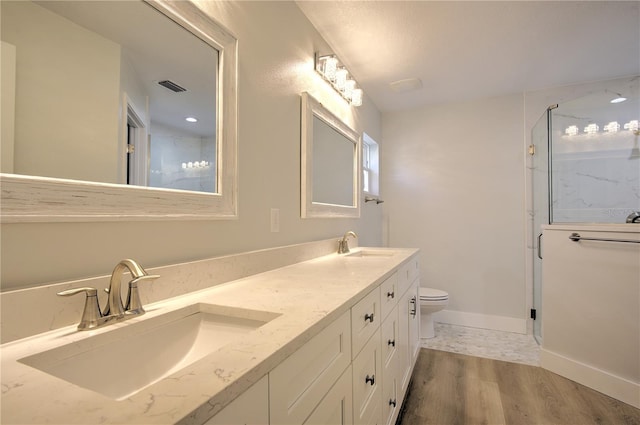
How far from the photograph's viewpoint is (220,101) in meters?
1.16

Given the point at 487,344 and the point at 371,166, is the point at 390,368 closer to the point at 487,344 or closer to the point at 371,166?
the point at 487,344

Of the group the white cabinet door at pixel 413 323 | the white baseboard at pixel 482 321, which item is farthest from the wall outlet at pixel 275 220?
the white baseboard at pixel 482 321

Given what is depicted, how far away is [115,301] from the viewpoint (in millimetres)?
721

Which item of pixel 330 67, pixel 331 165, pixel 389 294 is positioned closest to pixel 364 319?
pixel 389 294

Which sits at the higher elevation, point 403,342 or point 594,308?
point 594,308

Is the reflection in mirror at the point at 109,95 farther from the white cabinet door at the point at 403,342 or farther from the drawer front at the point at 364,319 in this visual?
the white cabinet door at the point at 403,342

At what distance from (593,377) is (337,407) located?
2049 mm

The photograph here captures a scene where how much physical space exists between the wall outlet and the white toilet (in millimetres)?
1633

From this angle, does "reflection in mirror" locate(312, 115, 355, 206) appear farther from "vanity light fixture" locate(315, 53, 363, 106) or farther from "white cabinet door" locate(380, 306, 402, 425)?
"white cabinet door" locate(380, 306, 402, 425)

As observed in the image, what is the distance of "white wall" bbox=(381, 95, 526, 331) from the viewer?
9.64ft

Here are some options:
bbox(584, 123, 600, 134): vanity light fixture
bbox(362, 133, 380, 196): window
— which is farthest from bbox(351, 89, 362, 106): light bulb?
bbox(584, 123, 600, 134): vanity light fixture

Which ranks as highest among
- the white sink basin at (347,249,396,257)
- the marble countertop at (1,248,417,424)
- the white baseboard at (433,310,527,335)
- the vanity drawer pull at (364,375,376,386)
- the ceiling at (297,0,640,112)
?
the ceiling at (297,0,640,112)

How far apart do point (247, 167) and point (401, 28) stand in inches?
55.8

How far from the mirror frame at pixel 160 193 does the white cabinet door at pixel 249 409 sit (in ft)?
1.90
